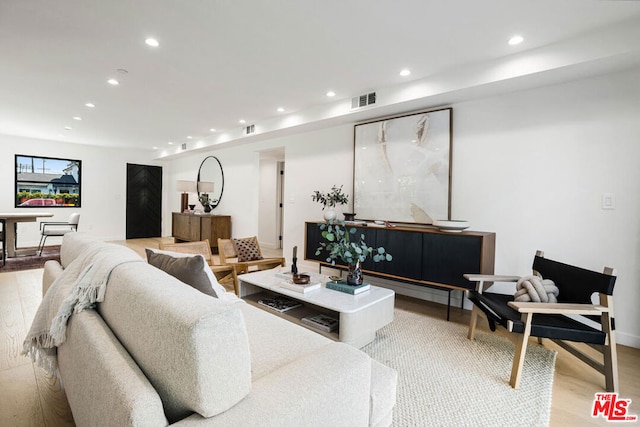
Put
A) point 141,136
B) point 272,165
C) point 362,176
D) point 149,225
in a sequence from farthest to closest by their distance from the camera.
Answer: point 149,225, point 272,165, point 141,136, point 362,176

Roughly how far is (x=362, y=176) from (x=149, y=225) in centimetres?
696

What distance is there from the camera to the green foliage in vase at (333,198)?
411 centimetres

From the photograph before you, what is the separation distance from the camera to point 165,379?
0.77m

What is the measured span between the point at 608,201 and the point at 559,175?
41 centimetres

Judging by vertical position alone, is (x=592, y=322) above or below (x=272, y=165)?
below

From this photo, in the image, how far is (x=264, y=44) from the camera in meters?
2.57

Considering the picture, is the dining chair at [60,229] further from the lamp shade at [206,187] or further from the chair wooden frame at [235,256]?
the chair wooden frame at [235,256]

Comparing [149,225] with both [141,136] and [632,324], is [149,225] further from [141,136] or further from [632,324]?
[632,324]

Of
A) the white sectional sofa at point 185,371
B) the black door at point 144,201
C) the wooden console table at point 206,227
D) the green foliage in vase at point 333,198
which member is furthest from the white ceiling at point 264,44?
the black door at point 144,201

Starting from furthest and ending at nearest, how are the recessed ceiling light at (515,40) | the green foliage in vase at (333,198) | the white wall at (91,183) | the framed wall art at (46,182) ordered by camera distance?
the framed wall art at (46,182) < the white wall at (91,183) < the green foliage in vase at (333,198) < the recessed ceiling light at (515,40)

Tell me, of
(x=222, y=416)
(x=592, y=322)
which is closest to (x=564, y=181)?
(x=592, y=322)

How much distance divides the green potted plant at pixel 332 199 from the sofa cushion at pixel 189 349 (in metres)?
3.17

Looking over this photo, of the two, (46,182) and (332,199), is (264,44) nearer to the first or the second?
(332,199)

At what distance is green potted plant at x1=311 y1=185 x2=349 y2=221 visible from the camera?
13.3 ft
